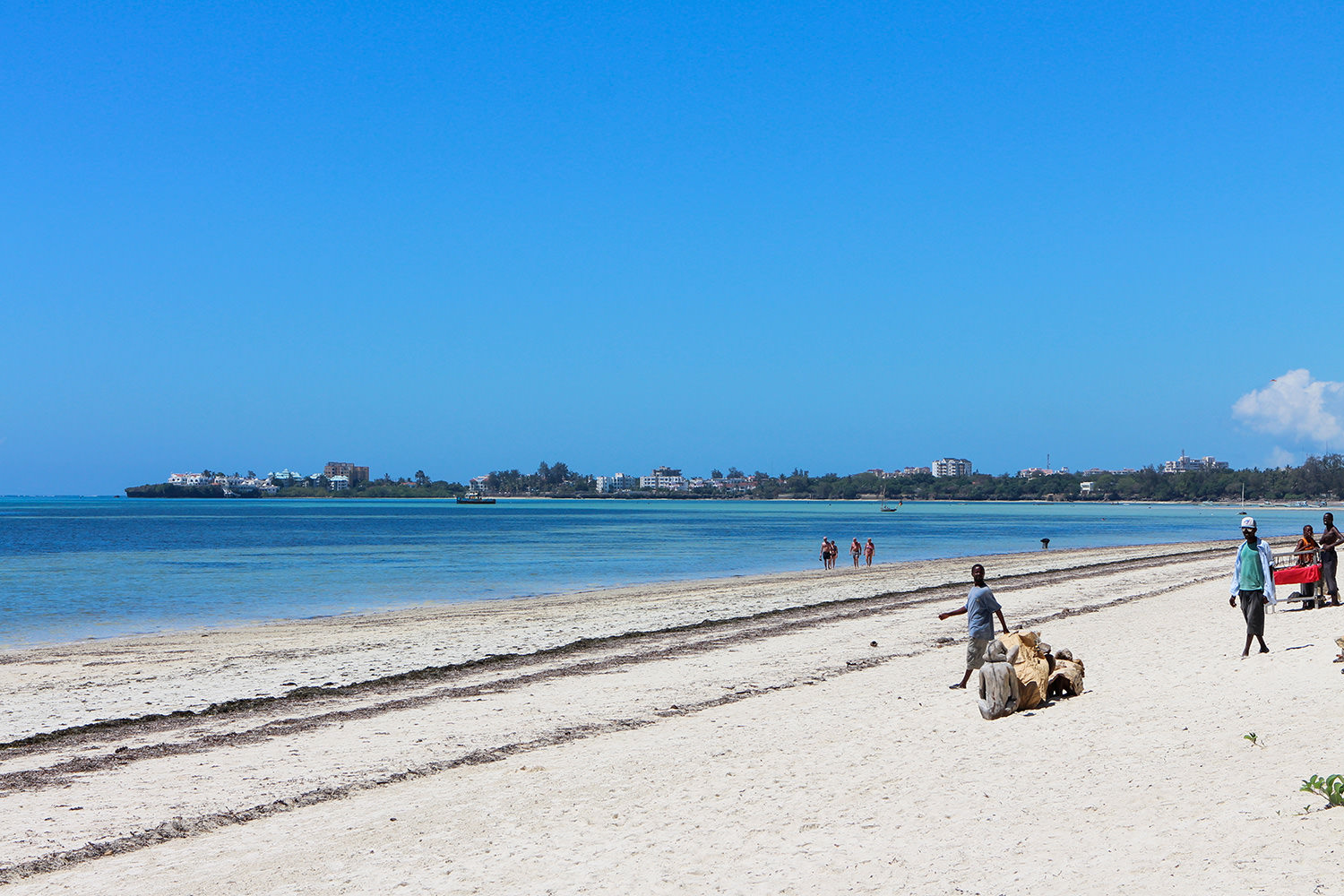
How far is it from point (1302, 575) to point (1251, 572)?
6.70 m

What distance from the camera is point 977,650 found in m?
11.9

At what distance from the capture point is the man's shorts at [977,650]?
1186 centimetres

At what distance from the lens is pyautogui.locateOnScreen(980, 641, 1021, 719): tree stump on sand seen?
1046 centimetres

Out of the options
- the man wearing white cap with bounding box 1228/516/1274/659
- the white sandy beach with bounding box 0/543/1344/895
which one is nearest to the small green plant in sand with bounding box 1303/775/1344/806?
the white sandy beach with bounding box 0/543/1344/895

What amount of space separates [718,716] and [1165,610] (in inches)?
488

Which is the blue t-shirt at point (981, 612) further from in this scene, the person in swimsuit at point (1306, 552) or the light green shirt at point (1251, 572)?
the person in swimsuit at point (1306, 552)

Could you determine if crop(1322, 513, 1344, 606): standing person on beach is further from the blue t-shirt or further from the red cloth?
the blue t-shirt

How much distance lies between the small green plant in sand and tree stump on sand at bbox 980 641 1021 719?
4.09m

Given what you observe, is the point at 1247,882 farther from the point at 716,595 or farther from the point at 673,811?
the point at 716,595

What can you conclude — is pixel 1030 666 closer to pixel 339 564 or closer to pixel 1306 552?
pixel 1306 552

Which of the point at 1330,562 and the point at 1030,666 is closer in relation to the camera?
the point at 1030,666

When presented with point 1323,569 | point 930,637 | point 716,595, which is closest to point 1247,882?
point 930,637

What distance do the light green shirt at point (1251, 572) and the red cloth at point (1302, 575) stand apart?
6470 mm

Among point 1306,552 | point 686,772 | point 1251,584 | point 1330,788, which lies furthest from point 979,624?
point 1306,552
